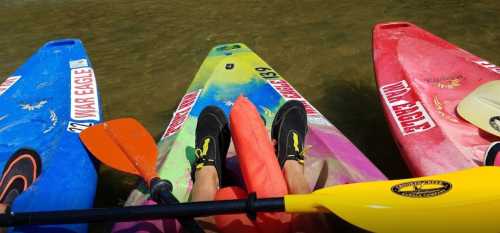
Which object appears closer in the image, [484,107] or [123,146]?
[123,146]

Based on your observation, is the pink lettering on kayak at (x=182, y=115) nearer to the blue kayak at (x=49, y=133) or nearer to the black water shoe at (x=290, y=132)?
the blue kayak at (x=49, y=133)

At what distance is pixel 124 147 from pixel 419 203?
5.05ft

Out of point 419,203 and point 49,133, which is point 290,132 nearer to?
point 419,203

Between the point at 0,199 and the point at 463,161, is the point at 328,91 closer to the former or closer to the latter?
the point at 463,161

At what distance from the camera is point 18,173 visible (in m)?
2.62

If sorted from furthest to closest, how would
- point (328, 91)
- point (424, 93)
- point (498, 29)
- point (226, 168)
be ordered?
point (498, 29) → point (328, 91) → point (424, 93) → point (226, 168)

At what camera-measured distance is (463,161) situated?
8.12 ft

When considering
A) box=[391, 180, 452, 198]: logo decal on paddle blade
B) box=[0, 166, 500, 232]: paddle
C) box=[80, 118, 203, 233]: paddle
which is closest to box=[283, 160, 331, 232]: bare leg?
box=[0, 166, 500, 232]: paddle

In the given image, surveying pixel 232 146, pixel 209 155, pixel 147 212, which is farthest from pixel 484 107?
pixel 147 212

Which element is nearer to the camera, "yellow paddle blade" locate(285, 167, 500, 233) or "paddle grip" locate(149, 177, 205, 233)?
"yellow paddle blade" locate(285, 167, 500, 233)

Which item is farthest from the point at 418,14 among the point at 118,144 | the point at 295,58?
the point at 118,144

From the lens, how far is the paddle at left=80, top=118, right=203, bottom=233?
2514mm

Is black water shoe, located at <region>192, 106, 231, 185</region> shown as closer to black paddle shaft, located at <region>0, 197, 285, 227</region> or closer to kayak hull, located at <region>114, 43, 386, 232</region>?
kayak hull, located at <region>114, 43, 386, 232</region>

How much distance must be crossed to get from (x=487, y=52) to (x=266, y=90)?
97.4 inches
